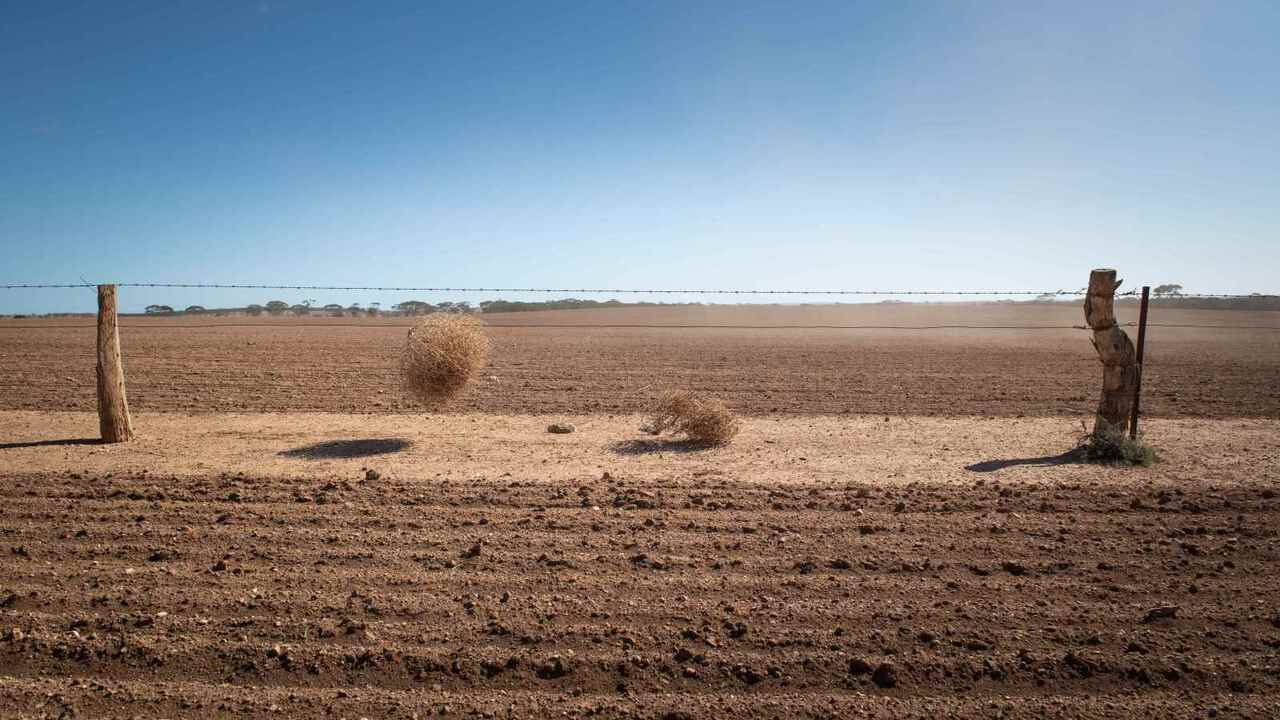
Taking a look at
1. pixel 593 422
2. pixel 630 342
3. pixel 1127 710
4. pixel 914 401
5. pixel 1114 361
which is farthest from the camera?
pixel 630 342

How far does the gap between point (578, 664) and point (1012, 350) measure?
2928 centimetres

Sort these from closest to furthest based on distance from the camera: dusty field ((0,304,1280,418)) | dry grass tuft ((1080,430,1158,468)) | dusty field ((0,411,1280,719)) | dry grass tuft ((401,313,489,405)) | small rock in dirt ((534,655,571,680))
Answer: dusty field ((0,411,1280,719)) < small rock in dirt ((534,655,571,680)) < dry grass tuft ((1080,430,1158,468)) < dry grass tuft ((401,313,489,405)) < dusty field ((0,304,1280,418))

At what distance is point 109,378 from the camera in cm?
916

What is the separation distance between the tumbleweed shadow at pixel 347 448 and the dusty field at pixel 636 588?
427mm

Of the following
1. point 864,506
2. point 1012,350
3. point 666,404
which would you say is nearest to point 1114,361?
point 864,506

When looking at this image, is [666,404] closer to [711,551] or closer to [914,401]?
[711,551]

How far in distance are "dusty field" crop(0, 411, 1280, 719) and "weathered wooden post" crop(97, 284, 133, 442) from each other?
47.6 inches

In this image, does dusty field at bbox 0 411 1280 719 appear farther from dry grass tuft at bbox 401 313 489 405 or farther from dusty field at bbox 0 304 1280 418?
dusty field at bbox 0 304 1280 418

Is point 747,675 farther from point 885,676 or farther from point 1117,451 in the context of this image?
point 1117,451

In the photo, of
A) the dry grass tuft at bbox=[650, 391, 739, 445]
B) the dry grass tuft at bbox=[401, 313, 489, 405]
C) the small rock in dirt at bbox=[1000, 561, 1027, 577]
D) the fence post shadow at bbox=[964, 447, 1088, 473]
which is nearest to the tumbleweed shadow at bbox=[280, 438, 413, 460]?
the dry grass tuft at bbox=[401, 313, 489, 405]

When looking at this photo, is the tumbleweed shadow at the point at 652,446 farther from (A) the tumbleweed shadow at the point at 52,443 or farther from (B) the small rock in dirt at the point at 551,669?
(A) the tumbleweed shadow at the point at 52,443

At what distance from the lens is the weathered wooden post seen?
9094 mm

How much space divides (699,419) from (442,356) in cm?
381

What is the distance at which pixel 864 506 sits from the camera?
6277 mm
